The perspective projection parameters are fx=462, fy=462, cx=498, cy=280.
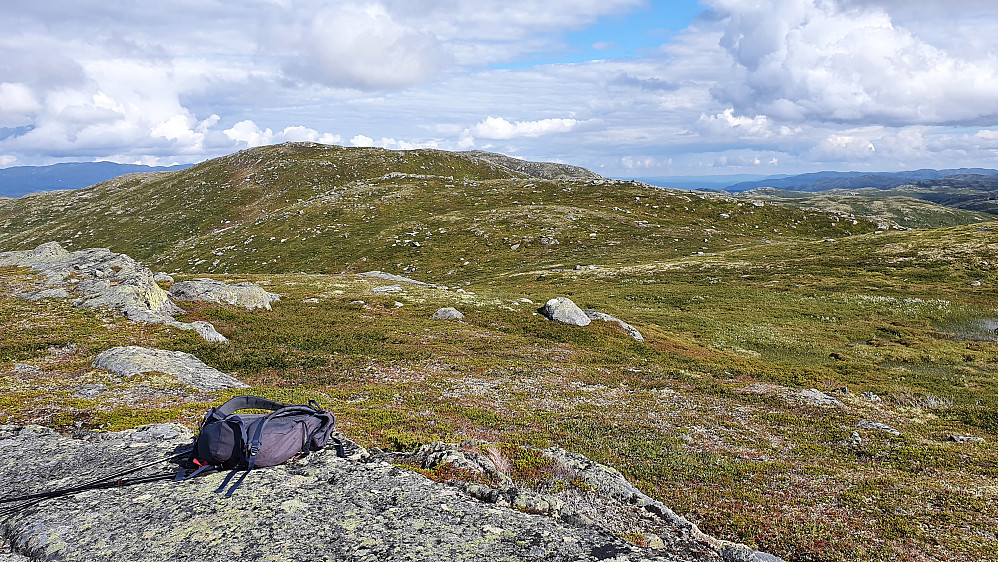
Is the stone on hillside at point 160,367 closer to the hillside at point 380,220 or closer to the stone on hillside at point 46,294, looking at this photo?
the stone on hillside at point 46,294

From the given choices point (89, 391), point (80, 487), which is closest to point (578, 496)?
point (80, 487)

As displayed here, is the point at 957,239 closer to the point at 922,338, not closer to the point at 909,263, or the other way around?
the point at 909,263

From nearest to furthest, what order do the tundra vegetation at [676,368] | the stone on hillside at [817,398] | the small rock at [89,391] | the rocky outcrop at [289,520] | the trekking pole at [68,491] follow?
the rocky outcrop at [289,520], the trekking pole at [68,491], the tundra vegetation at [676,368], the small rock at [89,391], the stone on hillside at [817,398]

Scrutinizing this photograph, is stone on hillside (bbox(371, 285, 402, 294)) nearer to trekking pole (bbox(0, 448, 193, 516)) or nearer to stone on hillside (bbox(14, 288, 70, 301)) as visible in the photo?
stone on hillside (bbox(14, 288, 70, 301))

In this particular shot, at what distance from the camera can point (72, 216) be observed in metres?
140

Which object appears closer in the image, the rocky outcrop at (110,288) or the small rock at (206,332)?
the small rock at (206,332)

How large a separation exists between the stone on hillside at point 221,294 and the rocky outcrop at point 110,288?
6.34 feet

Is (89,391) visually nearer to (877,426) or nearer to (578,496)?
(578,496)

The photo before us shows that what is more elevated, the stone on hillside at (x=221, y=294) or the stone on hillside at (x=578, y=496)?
the stone on hillside at (x=221, y=294)

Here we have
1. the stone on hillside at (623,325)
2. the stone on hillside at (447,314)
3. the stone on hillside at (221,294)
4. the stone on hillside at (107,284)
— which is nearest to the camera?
the stone on hillside at (107,284)

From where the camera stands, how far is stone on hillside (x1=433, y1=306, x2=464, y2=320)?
38.4 metres

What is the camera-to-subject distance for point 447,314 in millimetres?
38812

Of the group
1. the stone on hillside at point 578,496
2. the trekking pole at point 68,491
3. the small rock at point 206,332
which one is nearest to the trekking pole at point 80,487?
the trekking pole at point 68,491

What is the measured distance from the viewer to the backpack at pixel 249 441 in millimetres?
9664
